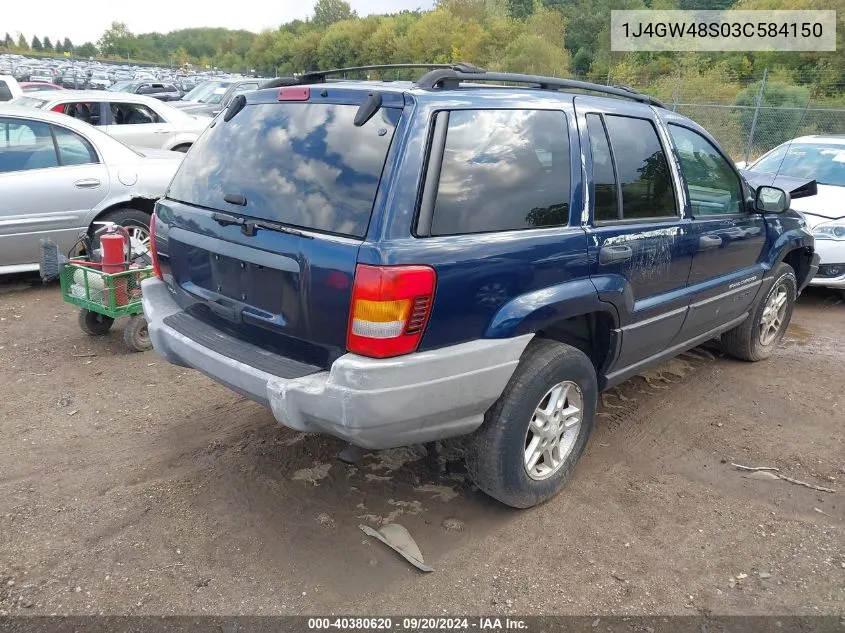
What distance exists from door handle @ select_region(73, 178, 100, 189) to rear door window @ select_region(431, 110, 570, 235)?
477 centimetres

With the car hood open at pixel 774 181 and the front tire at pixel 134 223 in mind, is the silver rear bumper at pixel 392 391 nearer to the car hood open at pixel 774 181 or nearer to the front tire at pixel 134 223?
the front tire at pixel 134 223

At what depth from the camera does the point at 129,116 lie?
10.3 metres

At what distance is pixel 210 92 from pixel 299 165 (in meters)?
18.3

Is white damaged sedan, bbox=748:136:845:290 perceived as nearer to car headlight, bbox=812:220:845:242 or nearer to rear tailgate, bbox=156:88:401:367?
car headlight, bbox=812:220:845:242

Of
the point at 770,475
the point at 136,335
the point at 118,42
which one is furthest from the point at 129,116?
the point at 118,42

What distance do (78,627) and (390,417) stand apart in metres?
1.39

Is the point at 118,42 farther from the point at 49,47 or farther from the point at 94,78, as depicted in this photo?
the point at 94,78

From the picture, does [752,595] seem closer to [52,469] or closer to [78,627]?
[78,627]

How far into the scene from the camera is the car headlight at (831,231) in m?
6.62

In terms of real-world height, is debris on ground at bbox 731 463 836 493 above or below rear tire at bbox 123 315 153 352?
below

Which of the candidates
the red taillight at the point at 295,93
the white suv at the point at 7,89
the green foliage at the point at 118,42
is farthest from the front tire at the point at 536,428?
the green foliage at the point at 118,42

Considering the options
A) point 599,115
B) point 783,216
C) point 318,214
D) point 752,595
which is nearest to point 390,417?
point 318,214

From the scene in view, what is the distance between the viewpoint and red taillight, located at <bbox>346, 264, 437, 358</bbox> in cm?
250

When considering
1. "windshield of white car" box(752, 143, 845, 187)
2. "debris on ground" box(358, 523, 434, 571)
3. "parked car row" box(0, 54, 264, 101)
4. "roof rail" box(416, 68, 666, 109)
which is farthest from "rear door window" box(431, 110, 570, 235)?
"parked car row" box(0, 54, 264, 101)
